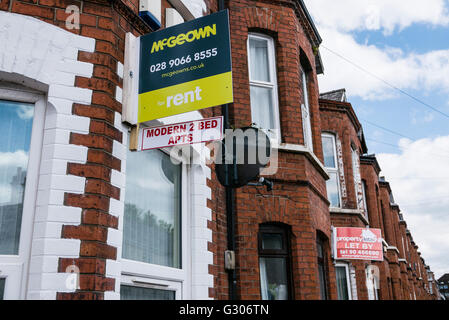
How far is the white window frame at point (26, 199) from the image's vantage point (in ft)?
11.3

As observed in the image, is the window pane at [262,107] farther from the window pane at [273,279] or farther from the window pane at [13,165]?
the window pane at [13,165]

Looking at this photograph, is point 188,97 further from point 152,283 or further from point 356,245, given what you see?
point 356,245

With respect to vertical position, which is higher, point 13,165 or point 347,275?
point 13,165

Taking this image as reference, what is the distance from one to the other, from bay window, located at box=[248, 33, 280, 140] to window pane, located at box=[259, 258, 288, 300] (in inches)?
79.7

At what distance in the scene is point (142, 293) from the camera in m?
4.43

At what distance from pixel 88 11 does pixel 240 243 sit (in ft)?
12.3

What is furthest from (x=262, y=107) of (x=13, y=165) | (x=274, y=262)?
(x=13, y=165)

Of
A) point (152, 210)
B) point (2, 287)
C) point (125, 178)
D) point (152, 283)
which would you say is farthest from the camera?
point (152, 210)

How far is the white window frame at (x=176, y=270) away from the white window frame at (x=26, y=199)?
34.6 inches

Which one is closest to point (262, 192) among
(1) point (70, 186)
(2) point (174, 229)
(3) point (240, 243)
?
(3) point (240, 243)

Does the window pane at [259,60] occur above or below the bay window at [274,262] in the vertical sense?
above

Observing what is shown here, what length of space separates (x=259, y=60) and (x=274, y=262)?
11.3 feet

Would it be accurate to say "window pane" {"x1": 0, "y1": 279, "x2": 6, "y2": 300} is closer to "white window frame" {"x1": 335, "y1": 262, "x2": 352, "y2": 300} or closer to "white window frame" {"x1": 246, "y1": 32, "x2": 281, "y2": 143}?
"white window frame" {"x1": 246, "y1": 32, "x2": 281, "y2": 143}

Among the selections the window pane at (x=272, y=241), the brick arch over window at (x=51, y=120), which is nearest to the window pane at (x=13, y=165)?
the brick arch over window at (x=51, y=120)
